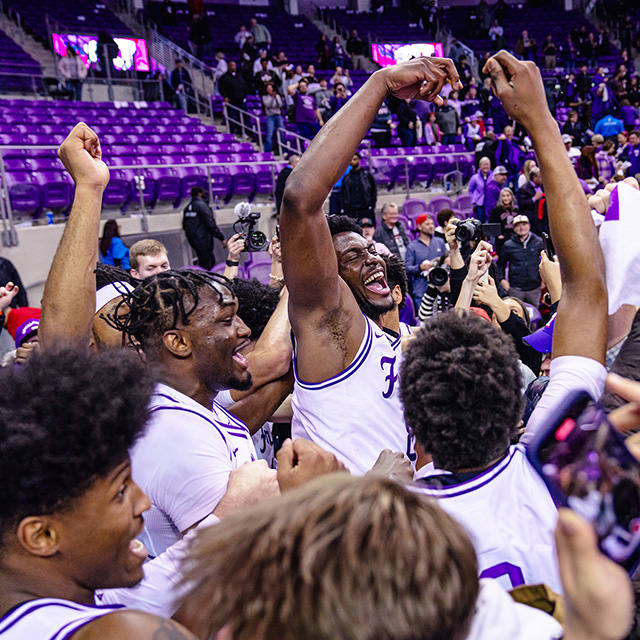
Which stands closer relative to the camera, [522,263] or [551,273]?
[551,273]

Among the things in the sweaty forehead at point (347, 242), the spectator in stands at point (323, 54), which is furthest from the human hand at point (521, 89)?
the spectator in stands at point (323, 54)

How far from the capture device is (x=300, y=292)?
2.08m

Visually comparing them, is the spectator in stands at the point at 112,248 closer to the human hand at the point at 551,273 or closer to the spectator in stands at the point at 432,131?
the human hand at the point at 551,273

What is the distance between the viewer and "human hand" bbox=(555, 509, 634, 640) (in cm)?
80

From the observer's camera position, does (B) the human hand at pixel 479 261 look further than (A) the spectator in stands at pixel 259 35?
No

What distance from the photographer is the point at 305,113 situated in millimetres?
13445

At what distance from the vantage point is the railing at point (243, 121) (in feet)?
44.6

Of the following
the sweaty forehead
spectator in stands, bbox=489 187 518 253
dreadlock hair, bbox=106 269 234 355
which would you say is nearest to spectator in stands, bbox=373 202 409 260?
spectator in stands, bbox=489 187 518 253

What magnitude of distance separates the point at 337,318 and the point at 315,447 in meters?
0.81

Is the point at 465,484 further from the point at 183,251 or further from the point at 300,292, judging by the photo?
the point at 183,251

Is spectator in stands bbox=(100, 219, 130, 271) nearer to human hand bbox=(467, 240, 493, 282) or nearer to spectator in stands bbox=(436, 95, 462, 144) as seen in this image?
human hand bbox=(467, 240, 493, 282)

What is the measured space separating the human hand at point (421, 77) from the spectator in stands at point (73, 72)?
12.7 meters

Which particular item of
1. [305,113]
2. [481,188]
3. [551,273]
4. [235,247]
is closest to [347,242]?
[551,273]

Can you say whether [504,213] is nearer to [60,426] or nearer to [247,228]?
[247,228]
